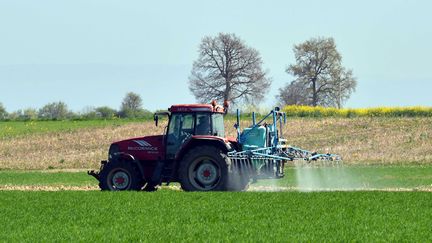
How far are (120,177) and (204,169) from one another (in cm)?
254

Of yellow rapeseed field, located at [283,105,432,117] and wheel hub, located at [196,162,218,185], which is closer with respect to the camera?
wheel hub, located at [196,162,218,185]

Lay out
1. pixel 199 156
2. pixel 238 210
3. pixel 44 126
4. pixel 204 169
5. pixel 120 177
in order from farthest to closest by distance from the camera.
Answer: pixel 44 126 < pixel 120 177 < pixel 204 169 < pixel 199 156 < pixel 238 210

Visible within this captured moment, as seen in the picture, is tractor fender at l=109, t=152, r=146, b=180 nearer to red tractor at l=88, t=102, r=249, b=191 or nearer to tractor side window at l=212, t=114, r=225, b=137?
red tractor at l=88, t=102, r=249, b=191

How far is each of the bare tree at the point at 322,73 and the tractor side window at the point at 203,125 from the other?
214ft

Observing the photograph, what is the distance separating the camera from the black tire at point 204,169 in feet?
83.7

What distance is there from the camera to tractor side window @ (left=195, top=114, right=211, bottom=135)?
85.9 feet

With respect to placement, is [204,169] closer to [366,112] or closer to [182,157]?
[182,157]

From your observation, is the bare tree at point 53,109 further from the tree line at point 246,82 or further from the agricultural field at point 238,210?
the agricultural field at point 238,210

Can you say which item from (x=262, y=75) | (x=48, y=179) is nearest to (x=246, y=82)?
(x=262, y=75)

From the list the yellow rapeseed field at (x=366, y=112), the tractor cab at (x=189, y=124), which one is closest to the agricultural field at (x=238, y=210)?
the tractor cab at (x=189, y=124)

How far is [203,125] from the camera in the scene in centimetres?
2620

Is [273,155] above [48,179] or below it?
above

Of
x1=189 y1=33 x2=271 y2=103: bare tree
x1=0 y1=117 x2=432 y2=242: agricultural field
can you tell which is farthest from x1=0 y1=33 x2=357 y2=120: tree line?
x1=0 y1=117 x2=432 y2=242: agricultural field

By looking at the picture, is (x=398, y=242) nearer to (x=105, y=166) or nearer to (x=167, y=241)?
(x=167, y=241)
